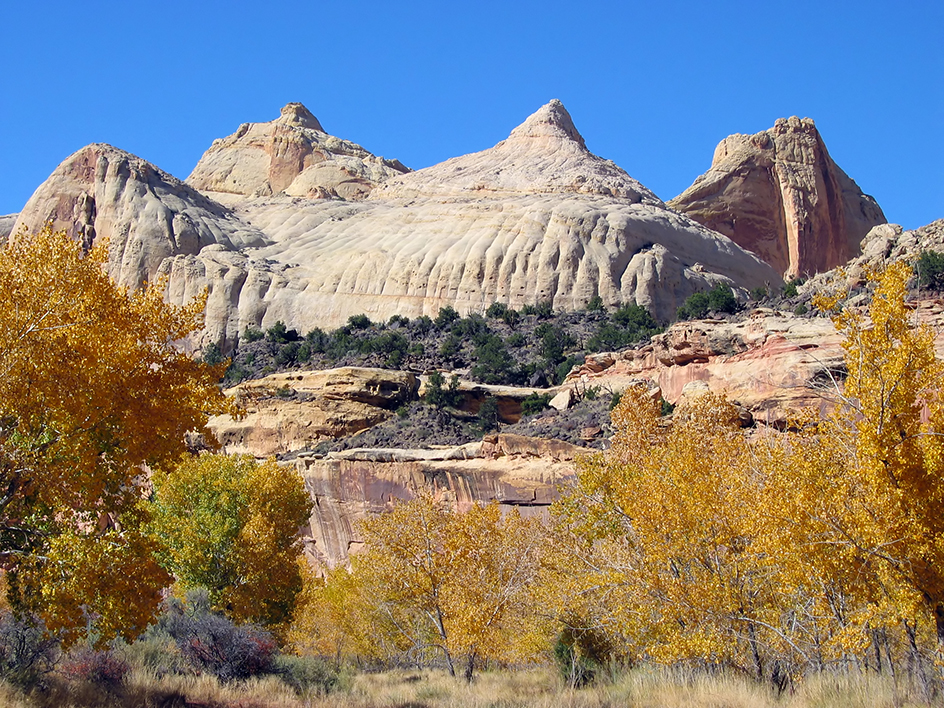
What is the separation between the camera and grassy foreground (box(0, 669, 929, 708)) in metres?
14.9

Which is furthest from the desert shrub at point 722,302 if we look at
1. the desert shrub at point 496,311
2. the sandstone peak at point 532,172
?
the sandstone peak at point 532,172

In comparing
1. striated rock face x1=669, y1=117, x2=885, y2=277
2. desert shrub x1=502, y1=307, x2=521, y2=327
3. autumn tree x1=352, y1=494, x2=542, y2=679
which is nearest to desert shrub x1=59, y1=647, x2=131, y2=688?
autumn tree x1=352, y1=494, x2=542, y2=679

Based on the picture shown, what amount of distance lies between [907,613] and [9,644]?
14.5 m

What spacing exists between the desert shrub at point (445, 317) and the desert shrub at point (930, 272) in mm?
39438

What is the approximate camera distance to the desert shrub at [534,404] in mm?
57875

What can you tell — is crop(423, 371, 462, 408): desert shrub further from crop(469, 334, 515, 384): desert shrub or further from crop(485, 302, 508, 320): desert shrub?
crop(485, 302, 508, 320): desert shrub

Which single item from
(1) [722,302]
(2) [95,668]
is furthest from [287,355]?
(2) [95,668]

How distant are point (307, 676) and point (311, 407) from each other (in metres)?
37.6

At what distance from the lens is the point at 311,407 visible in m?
59.1

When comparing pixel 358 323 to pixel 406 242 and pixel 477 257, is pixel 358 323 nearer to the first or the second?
pixel 477 257

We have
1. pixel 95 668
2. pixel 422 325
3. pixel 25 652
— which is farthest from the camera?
pixel 422 325

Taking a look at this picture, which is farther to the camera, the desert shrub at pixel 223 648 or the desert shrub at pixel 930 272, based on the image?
the desert shrub at pixel 930 272

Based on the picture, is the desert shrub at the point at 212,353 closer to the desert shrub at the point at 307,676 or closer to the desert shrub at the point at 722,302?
the desert shrub at the point at 722,302

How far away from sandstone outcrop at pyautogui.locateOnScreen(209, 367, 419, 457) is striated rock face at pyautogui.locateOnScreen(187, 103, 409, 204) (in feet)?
237
